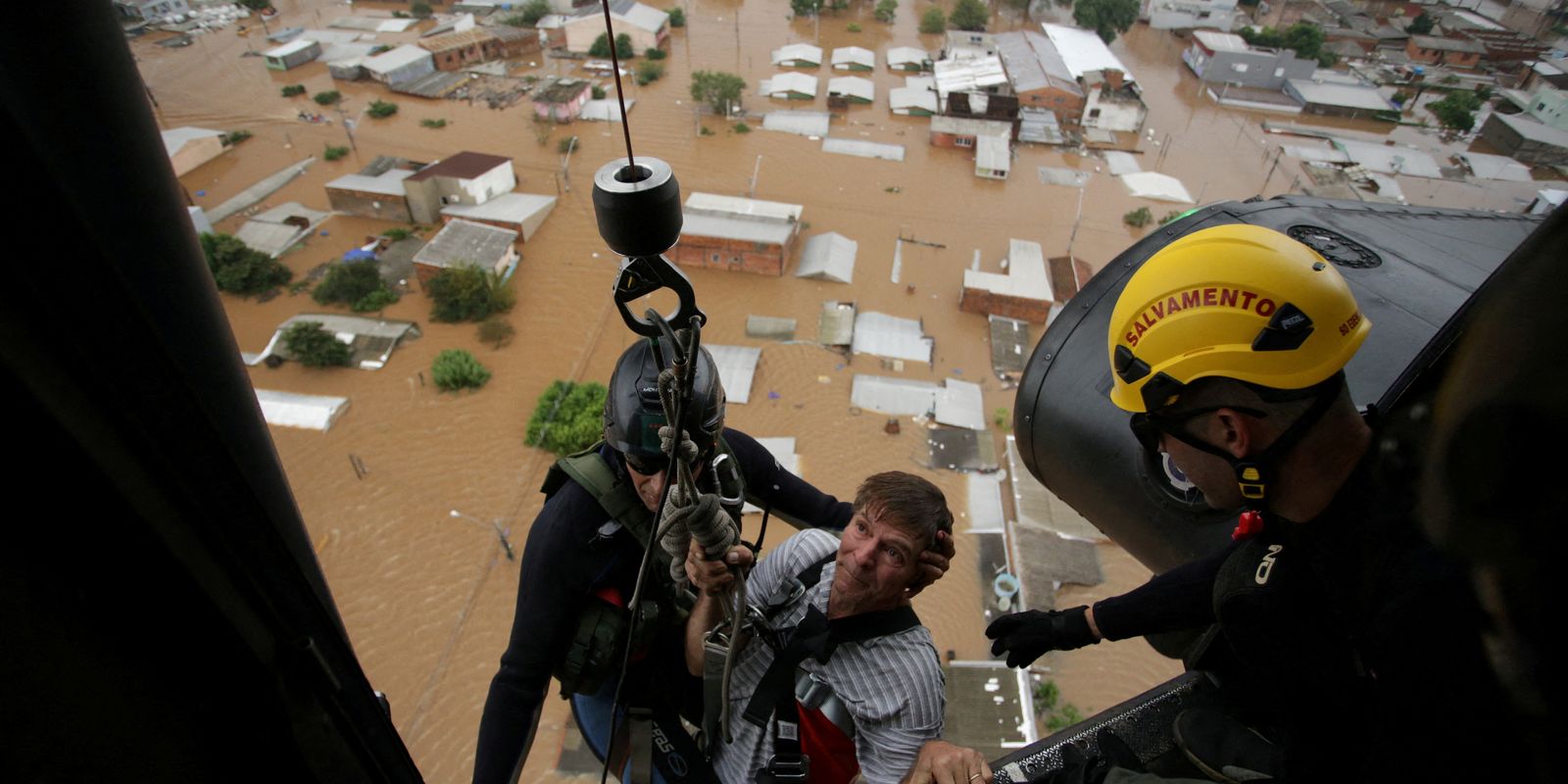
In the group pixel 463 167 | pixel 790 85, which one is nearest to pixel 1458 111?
pixel 790 85

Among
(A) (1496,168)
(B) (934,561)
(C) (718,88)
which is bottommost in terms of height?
(A) (1496,168)

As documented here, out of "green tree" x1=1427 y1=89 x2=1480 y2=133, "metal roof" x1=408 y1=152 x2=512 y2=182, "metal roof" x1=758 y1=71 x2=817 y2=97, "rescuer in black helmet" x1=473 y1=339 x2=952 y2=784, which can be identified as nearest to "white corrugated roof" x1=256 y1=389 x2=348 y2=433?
"metal roof" x1=408 y1=152 x2=512 y2=182

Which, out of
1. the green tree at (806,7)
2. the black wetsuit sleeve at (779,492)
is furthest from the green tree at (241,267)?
the green tree at (806,7)

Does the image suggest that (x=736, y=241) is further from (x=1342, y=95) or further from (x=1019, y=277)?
(x=1342, y=95)

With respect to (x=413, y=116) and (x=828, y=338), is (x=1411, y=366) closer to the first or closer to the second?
(x=828, y=338)

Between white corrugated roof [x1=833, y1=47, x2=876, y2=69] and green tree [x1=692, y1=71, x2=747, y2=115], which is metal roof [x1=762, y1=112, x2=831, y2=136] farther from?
white corrugated roof [x1=833, y1=47, x2=876, y2=69]

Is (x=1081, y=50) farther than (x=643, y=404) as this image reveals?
Yes
